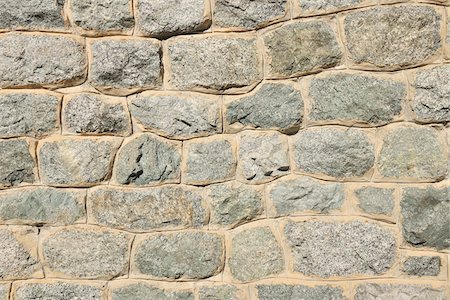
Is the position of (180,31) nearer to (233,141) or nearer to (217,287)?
(233,141)

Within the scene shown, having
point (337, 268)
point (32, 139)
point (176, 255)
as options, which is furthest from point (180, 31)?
point (337, 268)

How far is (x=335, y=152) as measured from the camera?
2344 mm

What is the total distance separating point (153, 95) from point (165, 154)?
0.75 ft

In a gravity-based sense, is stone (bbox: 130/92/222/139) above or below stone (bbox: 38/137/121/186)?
above

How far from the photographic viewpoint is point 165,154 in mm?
2406

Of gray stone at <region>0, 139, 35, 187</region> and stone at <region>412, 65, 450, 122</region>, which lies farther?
gray stone at <region>0, 139, 35, 187</region>

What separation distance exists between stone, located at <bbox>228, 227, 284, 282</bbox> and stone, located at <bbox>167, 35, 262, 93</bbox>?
1.83 ft

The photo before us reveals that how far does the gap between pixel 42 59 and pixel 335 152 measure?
1.15 m

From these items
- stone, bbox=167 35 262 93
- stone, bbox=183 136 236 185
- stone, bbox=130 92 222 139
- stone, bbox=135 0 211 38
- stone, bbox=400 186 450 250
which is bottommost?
stone, bbox=400 186 450 250

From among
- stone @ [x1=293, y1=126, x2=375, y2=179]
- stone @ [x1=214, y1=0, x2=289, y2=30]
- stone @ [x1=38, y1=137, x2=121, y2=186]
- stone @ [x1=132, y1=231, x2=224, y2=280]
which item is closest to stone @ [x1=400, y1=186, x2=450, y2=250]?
stone @ [x1=293, y1=126, x2=375, y2=179]

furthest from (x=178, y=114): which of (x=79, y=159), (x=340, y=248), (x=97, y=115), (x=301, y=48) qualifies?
(x=340, y=248)

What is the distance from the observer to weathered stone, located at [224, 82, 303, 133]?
2.36 m

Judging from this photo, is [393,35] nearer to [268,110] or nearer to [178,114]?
[268,110]

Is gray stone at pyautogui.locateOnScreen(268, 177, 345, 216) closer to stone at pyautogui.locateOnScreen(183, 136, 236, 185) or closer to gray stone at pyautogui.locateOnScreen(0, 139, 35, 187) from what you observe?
stone at pyautogui.locateOnScreen(183, 136, 236, 185)
